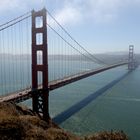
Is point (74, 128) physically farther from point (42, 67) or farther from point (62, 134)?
point (62, 134)

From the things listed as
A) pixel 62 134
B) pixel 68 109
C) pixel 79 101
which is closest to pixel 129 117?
pixel 68 109

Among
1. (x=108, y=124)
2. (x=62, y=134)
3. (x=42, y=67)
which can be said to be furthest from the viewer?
(x=42, y=67)

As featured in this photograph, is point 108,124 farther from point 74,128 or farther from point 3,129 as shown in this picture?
point 3,129

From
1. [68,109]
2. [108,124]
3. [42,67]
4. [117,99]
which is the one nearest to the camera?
[108,124]

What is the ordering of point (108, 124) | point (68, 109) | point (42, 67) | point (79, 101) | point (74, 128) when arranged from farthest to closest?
point (79, 101), point (68, 109), point (42, 67), point (108, 124), point (74, 128)

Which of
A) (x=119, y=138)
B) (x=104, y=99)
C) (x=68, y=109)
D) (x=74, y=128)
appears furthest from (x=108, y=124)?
(x=119, y=138)

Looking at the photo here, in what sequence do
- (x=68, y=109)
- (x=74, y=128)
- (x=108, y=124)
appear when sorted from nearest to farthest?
1. (x=74, y=128)
2. (x=108, y=124)
3. (x=68, y=109)

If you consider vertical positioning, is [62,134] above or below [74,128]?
above

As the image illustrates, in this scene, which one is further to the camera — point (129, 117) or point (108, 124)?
point (129, 117)

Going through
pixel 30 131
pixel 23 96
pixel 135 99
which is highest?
pixel 30 131
